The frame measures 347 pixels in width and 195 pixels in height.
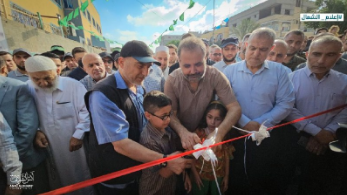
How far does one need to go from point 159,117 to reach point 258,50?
5.67 ft

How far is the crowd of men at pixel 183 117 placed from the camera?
159 cm

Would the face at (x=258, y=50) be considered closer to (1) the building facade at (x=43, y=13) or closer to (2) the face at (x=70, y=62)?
(2) the face at (x=70, y=62)

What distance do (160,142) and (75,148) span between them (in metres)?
1.55

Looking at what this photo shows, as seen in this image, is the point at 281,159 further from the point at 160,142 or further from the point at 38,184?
the point at 38,184

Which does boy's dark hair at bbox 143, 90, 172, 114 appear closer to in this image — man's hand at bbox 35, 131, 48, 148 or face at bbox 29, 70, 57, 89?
face at bbox 29, 70, 57, 89

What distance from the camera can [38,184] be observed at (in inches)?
84.5

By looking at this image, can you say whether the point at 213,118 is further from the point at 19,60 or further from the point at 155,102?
the point at 19,60

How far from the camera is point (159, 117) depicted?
1666 millimetres

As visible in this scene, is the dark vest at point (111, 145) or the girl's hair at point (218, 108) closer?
the dark vest at point (111, 145)

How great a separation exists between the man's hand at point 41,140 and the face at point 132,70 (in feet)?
5.43

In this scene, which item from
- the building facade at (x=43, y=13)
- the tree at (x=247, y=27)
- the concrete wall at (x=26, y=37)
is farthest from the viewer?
the tree at (x=247, y=27)

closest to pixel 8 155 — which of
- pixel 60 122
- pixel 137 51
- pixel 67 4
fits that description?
pixel 60 122

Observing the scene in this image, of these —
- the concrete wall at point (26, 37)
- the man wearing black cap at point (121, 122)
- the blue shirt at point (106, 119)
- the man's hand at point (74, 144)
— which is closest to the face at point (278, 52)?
the man wearing black cap at point (121, 122)

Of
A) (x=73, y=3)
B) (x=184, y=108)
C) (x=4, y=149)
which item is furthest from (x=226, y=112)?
(x=73, y=3)
